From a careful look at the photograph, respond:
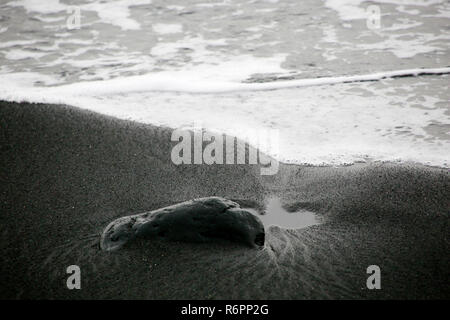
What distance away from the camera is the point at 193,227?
2.41 metres

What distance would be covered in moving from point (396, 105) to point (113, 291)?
3295 mm

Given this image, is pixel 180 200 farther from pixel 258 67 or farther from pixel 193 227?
pixel 258 67

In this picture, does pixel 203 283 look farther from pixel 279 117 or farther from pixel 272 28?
pixel 272 28

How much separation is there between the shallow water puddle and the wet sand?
6 centimetres

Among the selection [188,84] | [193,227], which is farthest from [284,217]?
[188,84]

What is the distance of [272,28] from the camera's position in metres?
6.37

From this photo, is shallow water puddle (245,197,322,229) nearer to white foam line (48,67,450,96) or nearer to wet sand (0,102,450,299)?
wet sand (0,102,450,299)

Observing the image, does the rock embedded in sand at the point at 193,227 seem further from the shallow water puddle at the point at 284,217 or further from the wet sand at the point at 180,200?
the shallow water puddle at the point at 284,217

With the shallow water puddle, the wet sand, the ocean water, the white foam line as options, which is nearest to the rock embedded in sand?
the wet sand

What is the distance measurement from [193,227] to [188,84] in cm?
260

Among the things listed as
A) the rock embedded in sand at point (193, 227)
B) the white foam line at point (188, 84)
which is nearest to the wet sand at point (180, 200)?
the rock embedded in sand at point (193, 227)

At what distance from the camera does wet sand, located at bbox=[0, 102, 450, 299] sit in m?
2.15

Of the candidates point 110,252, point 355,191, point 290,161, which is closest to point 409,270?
point 355,191

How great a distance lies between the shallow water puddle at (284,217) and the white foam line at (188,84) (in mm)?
2069
